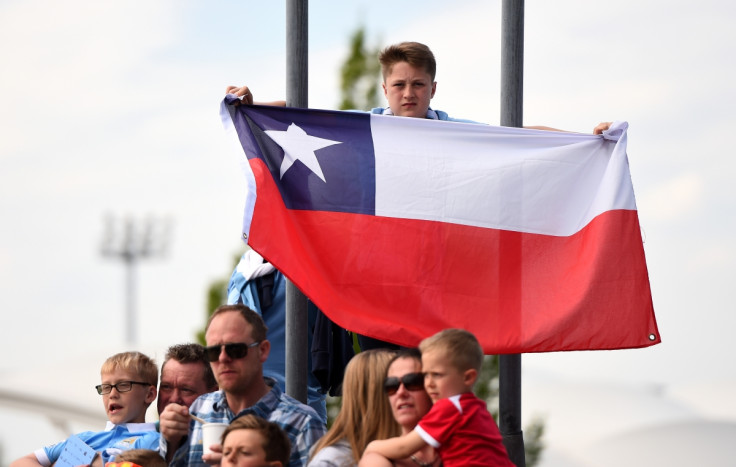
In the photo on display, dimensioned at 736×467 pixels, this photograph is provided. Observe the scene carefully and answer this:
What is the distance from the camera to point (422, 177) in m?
6.18

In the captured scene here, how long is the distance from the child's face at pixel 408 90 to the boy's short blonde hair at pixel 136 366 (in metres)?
1.88

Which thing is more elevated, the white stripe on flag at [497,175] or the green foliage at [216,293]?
the white stripe on flag at [497,175]

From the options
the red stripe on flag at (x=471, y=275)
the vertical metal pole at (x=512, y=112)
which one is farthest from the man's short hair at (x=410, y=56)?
the red stripe on flag at (x=471, y=275)

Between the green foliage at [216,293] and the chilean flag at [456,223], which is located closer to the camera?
the chilean flag at [456,223]

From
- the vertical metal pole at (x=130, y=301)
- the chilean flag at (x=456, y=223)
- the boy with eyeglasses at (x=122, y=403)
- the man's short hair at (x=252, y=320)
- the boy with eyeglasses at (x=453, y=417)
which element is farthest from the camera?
the vertical metal pole at (x=130, y=301)

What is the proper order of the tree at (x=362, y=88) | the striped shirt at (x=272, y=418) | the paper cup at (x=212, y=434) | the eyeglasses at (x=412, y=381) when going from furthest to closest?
the tree at (x=362, y=88) → the striped shirt at (x=272, y=418) → the paper cup at (x=212, y=434) → the eyeglasses at (x=412, y=381)

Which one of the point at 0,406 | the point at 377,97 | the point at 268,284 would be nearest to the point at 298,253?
the point at 268,284

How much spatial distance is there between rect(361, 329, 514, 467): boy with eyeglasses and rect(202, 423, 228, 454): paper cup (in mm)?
642

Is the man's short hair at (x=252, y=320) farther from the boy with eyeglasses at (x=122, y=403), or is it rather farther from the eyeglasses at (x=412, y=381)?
the boy with eyeglasses at (x=122, y=403)

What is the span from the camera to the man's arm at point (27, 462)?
18.5ft

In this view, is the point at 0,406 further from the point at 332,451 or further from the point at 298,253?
the point at 332,451

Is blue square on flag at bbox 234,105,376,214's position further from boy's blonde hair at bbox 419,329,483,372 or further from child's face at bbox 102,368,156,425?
boy's blonde hair at bbox 419,329,483,372

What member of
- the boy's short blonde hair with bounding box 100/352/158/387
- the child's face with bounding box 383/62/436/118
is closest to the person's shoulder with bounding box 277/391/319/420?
the boy's short blonde hair with bounding box 100/352/158/387

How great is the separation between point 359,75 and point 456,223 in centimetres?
1001
